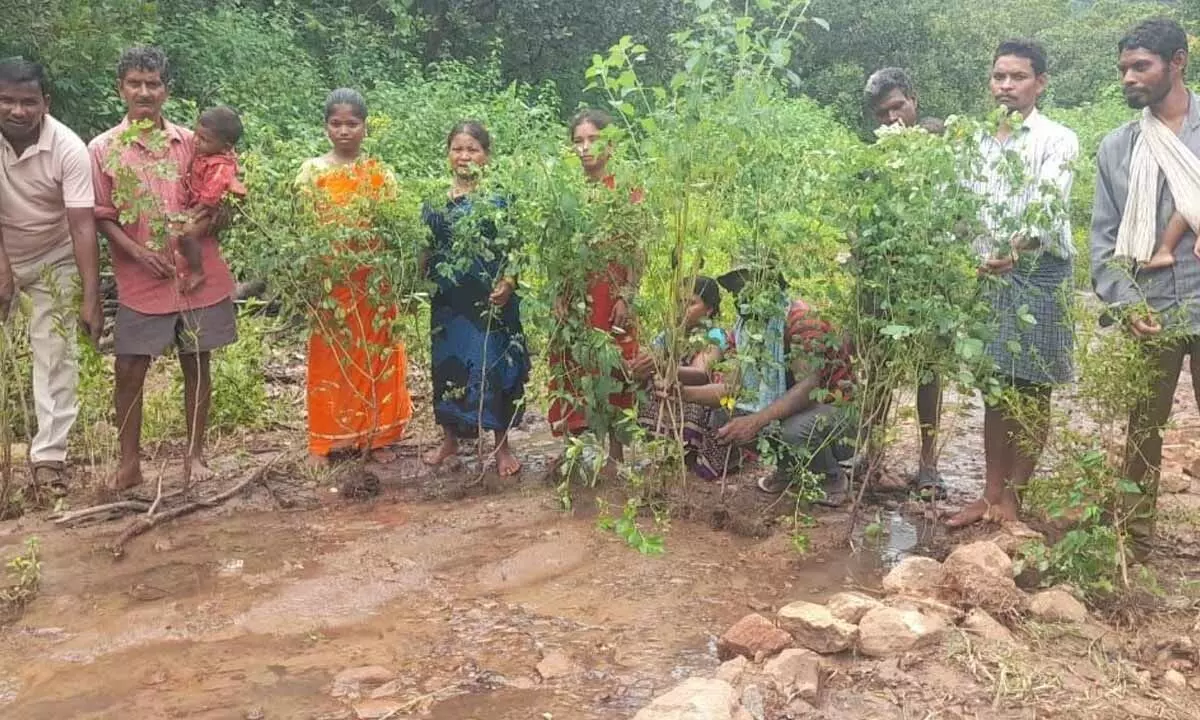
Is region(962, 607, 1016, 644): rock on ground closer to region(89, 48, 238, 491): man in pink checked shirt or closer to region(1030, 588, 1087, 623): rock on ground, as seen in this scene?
region(1030, 588, 1087, 623): rock on ground

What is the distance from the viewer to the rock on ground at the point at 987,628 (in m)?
3.00

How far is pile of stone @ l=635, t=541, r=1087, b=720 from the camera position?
262 cm

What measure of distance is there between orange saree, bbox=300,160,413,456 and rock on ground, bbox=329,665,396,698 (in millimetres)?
1859

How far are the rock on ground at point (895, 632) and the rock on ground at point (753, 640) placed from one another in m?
0.22

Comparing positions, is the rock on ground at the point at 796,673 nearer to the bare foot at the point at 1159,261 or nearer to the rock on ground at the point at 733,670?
the rock on ground at the point at 733,670

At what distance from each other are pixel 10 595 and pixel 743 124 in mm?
2937

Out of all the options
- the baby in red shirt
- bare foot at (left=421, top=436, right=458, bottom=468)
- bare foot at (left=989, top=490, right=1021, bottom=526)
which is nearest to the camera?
bare foot at (left=989, top=490, right=1021, bottom=526)

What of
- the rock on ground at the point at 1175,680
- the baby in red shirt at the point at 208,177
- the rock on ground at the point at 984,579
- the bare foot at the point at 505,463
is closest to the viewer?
the rock on ground at the point at 1175,680

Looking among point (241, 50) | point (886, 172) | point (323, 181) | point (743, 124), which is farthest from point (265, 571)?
point (241, 50)

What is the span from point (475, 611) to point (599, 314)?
Answer: 5.02ft

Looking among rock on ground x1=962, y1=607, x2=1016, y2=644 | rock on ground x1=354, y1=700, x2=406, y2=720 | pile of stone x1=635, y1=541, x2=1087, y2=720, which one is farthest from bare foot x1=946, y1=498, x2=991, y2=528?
rock on ground x1=354, y1=700, x2=406, y2=720

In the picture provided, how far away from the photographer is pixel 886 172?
3574 mm

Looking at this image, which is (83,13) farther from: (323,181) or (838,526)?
(838,526)

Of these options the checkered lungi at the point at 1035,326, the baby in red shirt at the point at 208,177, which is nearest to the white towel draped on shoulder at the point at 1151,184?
the checkered lungi at the point at 1035,326
